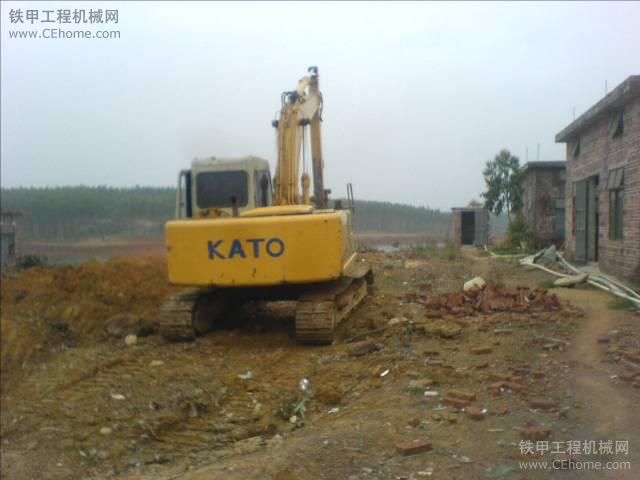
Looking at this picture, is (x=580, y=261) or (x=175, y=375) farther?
(x=580, y=261)

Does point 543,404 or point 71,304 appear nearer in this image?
point 543,404

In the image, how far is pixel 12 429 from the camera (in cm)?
675

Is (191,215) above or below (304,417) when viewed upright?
above

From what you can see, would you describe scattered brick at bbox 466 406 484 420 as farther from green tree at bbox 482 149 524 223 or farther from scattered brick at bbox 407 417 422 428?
green tree at bbox 482 149 524 223

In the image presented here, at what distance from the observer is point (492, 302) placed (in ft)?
32.2

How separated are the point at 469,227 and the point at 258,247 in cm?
1496

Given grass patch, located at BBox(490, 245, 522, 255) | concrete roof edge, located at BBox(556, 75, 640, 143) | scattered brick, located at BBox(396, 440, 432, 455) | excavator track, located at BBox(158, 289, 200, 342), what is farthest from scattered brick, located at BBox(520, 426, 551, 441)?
grass patch, located at BBox(490, 245, 522, 255)

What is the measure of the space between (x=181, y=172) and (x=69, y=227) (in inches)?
102

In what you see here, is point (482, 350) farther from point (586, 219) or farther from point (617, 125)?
point (586, 219)

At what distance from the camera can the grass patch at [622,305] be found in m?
9.59

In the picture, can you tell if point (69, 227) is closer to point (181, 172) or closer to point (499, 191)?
point (181, 172)

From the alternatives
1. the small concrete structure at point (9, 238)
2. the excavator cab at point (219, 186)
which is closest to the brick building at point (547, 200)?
the excavator cab at point (219, 186)

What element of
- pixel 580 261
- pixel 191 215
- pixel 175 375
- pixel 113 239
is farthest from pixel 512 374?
pixel 580 261

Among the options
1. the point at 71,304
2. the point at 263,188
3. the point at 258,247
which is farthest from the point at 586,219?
the point at 71,304
